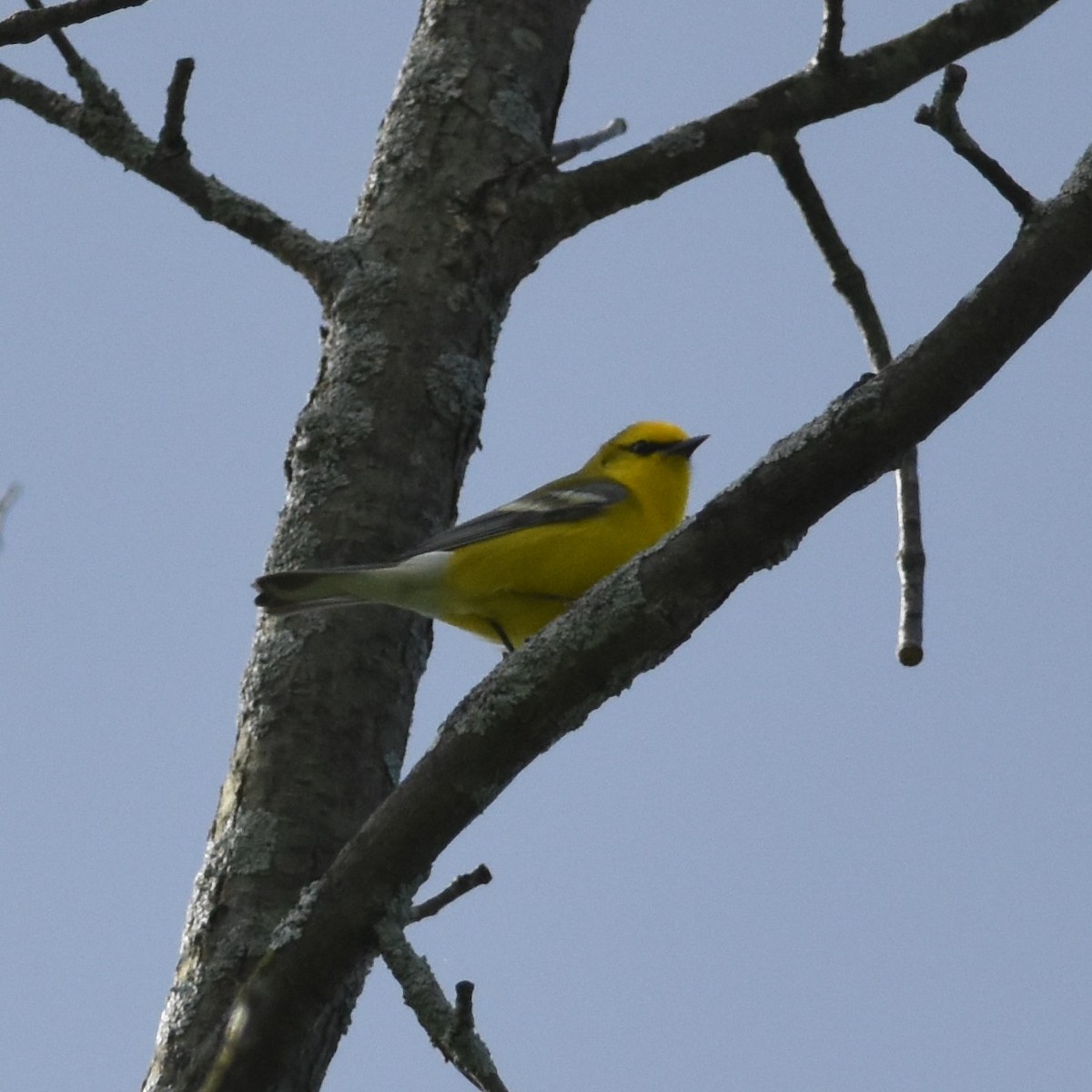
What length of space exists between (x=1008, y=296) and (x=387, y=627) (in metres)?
1.89

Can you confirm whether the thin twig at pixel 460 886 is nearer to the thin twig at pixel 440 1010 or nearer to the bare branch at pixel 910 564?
the thin twig at pixel 440 1010

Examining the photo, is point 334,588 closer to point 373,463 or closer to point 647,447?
point 373,463

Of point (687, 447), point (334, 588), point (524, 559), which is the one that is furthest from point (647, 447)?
point (334, 588)

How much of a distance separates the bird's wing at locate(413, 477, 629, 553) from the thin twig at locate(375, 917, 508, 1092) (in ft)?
7.23

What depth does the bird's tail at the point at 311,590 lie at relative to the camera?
3.76 metres

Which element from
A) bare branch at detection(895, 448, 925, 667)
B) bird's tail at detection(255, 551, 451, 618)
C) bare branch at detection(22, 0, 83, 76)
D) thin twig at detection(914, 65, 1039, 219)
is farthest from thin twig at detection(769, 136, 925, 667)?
bare branch at detection(22, 0, 83, 76)

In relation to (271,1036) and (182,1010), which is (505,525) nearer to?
(182,1010)

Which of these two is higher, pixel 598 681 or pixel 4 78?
pixel 4 78

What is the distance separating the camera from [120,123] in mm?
4367

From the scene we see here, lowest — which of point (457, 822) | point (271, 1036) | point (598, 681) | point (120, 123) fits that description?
point (271, 1036)

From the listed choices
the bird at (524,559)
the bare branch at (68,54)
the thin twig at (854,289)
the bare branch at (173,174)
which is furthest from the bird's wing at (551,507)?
the bare branch at (68,54)

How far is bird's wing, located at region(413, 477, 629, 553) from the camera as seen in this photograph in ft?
16.9

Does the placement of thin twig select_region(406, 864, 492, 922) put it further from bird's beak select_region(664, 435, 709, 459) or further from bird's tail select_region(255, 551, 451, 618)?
bird's beak select_region(664, 435, 709, 459)

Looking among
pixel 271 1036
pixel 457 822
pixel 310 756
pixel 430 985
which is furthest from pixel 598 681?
pixel 310 756
